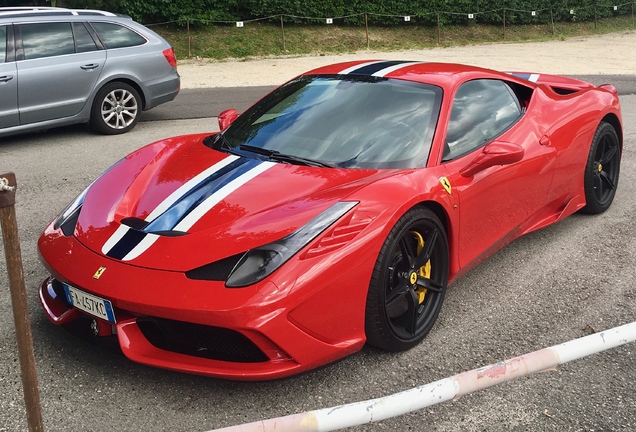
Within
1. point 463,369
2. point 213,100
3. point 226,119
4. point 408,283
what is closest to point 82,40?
point 213,100

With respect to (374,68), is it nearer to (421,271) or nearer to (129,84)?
(421,271)

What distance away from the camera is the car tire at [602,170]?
520 centimetres

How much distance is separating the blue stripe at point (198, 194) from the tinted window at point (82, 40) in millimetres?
5328

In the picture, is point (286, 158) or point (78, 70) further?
point (78, 70)

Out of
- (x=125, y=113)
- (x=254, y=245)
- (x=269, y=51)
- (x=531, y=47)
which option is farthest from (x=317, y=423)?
(x=531, y=47)

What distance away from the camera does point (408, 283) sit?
346cm

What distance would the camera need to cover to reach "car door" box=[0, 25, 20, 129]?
24.9 feet

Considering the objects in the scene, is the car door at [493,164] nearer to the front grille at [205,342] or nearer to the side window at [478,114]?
the side window at [478,114]

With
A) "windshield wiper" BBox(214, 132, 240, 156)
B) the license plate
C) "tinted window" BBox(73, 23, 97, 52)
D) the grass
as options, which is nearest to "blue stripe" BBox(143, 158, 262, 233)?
"windshield wiper" BBox(214, 132, 240, 156)

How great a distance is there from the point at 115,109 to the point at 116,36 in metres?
0.93

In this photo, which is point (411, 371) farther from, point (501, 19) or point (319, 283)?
point (501, 19)

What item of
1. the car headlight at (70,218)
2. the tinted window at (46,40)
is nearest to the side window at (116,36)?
the tinted window at (46,40)

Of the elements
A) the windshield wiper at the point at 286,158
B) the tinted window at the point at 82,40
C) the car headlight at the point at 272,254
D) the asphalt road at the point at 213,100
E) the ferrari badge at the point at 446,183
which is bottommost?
the asphalt road at the point at 213,100

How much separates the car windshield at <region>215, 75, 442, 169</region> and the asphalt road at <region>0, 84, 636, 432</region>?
971mm
